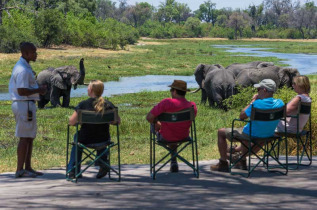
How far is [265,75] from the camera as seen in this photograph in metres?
23.0

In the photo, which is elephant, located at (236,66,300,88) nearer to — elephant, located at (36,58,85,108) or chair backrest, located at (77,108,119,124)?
elephant, located at (36,58,85,108)

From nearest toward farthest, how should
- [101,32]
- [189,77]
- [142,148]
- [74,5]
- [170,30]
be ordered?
[142,148], [189,77], [101,32], [74,5], [170,30]

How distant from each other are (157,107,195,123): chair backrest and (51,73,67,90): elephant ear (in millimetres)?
14912

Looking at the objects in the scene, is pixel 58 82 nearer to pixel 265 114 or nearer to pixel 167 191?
pixel 265 114

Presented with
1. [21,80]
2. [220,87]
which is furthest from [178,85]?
[220,87]

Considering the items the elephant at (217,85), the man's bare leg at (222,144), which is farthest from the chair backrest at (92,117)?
the elephant at (217,85)

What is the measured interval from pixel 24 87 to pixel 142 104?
1535 cm

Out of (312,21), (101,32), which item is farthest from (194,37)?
(101,32)

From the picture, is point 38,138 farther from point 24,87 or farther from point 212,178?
point 212,178

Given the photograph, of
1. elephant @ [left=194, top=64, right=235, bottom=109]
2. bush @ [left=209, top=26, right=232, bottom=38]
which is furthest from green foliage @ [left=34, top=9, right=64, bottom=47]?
bush @ [left=209, top=26, right=232, bottom=38]

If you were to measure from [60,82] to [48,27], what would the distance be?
37.2 meters

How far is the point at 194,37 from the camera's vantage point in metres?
149

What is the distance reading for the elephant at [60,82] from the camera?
73.0 feet

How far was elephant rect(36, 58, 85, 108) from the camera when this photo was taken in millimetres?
22266
